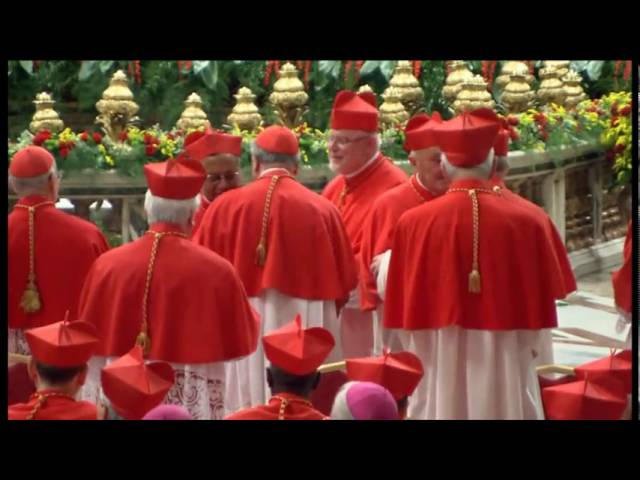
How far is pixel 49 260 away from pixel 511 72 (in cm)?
570

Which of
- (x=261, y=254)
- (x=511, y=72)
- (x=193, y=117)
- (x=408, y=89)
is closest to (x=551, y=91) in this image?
(x=511, y=72)

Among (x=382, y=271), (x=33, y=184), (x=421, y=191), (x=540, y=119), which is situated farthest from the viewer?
(x=540, y=119)

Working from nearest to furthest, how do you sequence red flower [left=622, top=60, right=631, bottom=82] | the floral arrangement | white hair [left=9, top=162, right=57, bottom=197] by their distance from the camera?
white hair [left=9, top=162, right=57, bottom=197] → the floral arrangement → red flower [left=622, top=60, right=631, bottom=82]

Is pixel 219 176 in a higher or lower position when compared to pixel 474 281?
higher

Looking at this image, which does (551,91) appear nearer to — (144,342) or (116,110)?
(116,110)

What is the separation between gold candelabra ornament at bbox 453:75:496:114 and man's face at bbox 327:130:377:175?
7.32ft

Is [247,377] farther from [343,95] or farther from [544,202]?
[544,202]

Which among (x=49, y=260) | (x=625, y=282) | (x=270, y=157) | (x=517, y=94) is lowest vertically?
(x=625, y=282)

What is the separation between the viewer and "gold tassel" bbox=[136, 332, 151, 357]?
796cm

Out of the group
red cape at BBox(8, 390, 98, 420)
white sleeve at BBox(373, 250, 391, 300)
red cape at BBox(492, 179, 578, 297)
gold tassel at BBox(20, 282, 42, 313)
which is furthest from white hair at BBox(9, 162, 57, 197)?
red cape at BBox(8, 390, 98, 420)

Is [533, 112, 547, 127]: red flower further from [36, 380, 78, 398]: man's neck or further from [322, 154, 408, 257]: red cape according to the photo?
[36, 380, 78, 398]: man's neck

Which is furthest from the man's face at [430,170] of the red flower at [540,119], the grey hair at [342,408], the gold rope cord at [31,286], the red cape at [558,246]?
the red flower at [540,119]

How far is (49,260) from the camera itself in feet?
29.0

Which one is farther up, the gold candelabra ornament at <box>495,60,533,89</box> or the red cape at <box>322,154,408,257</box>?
the gold candelabra ornament at <box>495,60,533,89</box>
